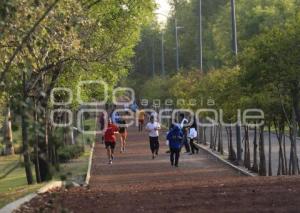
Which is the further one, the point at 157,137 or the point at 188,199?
the point at 157,137

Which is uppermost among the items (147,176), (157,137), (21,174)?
(157,137)

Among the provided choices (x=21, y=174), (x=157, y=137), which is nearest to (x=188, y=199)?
(x=157, y=137)

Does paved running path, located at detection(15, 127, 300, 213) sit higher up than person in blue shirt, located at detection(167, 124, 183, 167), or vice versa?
person in blue shirt, located at detection(167, 124, 183, 167)

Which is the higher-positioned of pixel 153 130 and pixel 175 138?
pixel 153 130

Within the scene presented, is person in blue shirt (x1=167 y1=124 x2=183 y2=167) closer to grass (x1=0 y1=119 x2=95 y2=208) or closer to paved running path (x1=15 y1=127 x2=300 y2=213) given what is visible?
grass (x1=0 y1=119 x2=95 y2=208)

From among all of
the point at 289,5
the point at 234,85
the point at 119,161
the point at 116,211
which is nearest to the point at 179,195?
the point at 116,211

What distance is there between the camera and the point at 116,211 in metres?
11.5

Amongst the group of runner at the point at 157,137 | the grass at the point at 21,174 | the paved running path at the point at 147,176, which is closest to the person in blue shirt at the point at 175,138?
the group of runner at the point at 157,137

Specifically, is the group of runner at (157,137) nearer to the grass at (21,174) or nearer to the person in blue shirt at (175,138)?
the person in blue shirt at (175,138)

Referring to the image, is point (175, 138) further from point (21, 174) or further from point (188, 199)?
point (188, 199)

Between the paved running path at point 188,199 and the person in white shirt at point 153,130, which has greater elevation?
the person in white shirt at point 153,130

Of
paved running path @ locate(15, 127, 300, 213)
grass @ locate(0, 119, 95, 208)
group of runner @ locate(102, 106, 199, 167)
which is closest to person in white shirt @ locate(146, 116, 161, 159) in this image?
group of runner @ locate(102, 106, 199, 167)

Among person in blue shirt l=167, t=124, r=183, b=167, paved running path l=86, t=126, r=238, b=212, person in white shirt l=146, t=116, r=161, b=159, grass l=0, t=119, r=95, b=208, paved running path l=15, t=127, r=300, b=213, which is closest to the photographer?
grass l=0, t=119, r=95, b=208

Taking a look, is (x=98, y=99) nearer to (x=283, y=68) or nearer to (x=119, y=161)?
(x=119, y=161)
